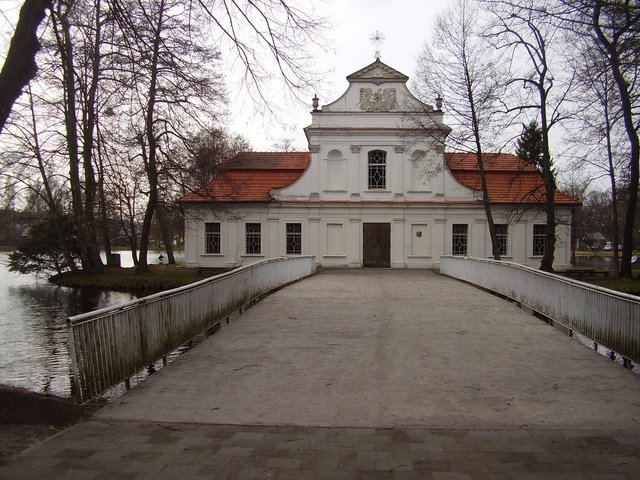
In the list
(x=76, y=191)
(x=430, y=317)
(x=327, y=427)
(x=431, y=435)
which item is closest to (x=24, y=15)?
(x=327, y=427)

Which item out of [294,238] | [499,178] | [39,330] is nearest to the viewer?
[39,330]

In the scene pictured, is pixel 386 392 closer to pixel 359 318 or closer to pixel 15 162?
pixel 359 318

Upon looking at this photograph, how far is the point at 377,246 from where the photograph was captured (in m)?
34.4


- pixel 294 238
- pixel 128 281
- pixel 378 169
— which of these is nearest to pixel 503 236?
pixel 378 169

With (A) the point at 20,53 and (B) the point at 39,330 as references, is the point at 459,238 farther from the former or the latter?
(A) the point at 20,53

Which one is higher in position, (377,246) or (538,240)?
(538,240)

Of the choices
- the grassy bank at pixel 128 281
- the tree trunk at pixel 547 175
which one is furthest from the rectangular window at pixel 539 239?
the grassy bank at pixel 128 281

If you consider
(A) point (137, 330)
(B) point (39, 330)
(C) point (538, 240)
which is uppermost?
(C) point (538, 240)

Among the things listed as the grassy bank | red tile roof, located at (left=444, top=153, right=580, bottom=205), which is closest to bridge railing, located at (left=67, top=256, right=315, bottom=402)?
the grassy bank

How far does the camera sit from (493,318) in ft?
39.1

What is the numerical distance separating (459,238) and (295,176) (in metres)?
11.1

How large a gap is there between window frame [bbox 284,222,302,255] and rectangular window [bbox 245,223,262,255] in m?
1.74

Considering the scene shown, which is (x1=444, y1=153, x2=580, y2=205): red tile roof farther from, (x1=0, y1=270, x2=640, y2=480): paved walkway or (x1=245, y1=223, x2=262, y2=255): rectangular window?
(x1=0, y1=270, x2=640, y2=480): paved walkway

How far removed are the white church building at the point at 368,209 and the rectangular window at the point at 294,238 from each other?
6 cm
